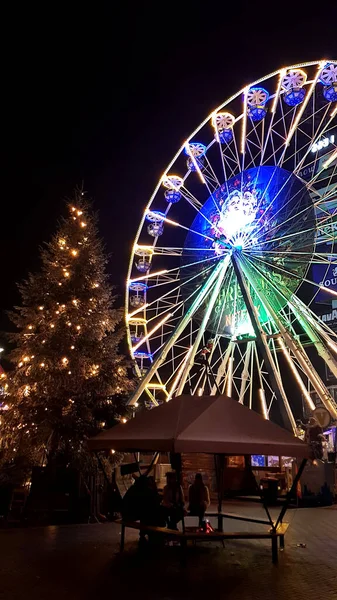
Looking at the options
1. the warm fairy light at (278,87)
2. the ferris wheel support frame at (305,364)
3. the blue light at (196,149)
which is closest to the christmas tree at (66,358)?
the ferris wheel support frame at (305,364)

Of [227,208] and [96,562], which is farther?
[227,208]

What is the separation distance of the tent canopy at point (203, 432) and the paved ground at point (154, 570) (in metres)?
1.63

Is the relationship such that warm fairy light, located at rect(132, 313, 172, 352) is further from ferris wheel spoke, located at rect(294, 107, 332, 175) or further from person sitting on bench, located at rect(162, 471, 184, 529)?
person sitting on bench, located at rect(162, 471, 184, 529)

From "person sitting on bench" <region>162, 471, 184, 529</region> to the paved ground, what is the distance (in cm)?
50

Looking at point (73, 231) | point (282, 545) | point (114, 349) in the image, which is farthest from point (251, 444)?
point (73, 231)

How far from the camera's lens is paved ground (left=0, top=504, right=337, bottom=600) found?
6168mm

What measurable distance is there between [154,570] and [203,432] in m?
2.03

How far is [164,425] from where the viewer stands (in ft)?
28.1

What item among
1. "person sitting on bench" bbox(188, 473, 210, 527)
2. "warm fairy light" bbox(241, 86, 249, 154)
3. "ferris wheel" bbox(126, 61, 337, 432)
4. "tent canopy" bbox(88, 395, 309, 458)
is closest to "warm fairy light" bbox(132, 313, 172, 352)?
"ferris wheel" bbox(126, 61, 337, 432)

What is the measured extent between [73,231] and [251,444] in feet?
32.3

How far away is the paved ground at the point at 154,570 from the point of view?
6.17 meters

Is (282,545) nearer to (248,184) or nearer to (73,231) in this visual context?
(73,231)

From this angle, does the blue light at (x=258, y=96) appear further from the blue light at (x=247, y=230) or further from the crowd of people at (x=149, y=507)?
the crowd of people at (x=149, y=507)

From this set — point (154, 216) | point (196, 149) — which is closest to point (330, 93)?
point (196, 149)
